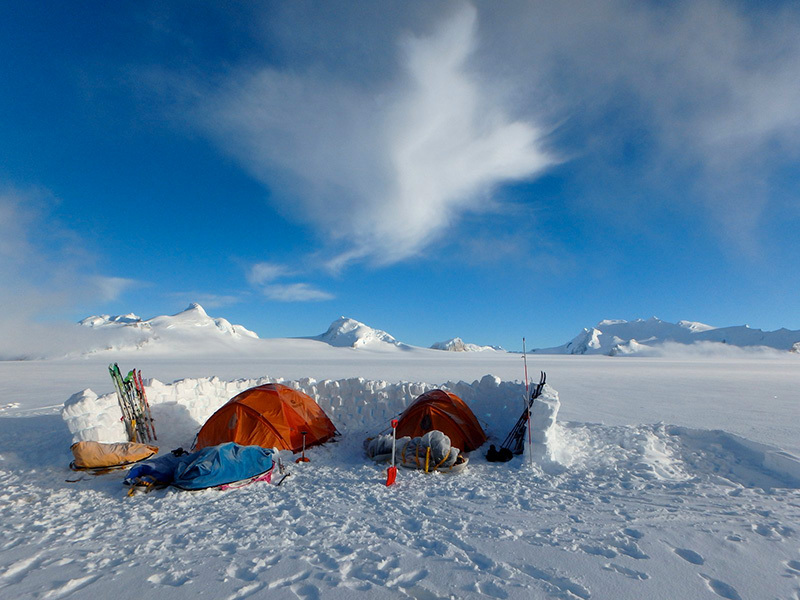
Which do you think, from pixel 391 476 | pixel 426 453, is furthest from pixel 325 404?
pixel 391 476

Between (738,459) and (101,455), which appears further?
(738,459)

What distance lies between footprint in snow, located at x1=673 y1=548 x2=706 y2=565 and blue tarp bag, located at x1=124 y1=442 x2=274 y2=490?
510 cm

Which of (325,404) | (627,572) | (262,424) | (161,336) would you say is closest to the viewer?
(627,572)

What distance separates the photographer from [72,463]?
6.32 meters

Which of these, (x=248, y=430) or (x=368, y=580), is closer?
(x=368, y=580)

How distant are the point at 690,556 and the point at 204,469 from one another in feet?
18.2

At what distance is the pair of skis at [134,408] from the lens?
8086 mm

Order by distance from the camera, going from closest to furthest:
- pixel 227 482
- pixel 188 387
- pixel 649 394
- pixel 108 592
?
pixel 108 592 → pixel 227 482 → pixel 188 387 → pixel 649 394

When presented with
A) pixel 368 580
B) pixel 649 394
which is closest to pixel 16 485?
pixel 368 580

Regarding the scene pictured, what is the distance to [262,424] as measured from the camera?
24.7ft

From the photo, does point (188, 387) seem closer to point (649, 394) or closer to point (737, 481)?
point (737, 481)

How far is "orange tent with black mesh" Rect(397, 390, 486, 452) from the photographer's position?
300 inches

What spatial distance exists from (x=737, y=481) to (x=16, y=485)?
10181 mm

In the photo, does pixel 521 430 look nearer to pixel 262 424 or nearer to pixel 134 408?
pixel 262 424
